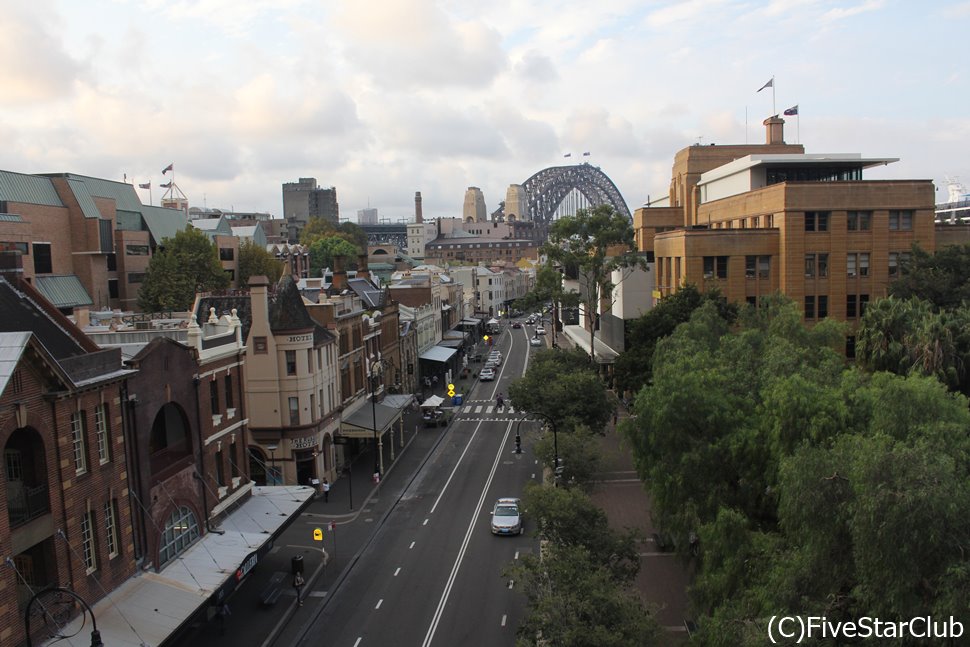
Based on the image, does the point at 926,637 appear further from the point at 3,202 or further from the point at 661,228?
the point at 3,202

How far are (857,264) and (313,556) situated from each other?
4478 cm

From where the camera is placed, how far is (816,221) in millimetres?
60031

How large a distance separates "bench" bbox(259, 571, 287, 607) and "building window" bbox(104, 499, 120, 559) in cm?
802

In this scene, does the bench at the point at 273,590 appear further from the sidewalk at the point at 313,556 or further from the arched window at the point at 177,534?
the arched window at the point at 177,534

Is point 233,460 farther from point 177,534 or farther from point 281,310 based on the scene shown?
Answer: point 281,310

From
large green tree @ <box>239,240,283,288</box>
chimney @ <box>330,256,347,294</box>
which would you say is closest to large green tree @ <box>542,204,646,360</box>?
chimney @ <box>330,256,347,294</box>

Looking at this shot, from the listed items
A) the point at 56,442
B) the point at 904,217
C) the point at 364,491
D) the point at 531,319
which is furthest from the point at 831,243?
the point at 531,319

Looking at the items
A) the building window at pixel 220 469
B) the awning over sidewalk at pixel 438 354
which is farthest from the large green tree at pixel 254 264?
the building window at pixel 220 469

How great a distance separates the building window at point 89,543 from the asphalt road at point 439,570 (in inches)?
327

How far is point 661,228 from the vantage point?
287 ft

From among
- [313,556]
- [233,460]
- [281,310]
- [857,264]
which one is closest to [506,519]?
[313,556]

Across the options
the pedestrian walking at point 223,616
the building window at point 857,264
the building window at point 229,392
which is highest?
the building window at point 857,264

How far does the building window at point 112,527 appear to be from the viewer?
25.9m

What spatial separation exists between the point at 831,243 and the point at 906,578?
49.1 metres
